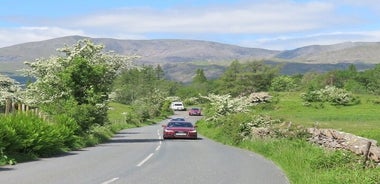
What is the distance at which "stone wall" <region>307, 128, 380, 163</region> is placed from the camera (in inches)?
664

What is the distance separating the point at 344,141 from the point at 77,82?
1669cm

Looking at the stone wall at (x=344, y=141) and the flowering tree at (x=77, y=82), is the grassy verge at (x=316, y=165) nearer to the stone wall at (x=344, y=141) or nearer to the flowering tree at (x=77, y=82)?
the stone wall at (x=344, y=141)

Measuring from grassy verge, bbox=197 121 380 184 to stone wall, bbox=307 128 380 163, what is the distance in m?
0.74

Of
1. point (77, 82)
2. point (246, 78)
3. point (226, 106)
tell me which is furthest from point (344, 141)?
point (246, 78)

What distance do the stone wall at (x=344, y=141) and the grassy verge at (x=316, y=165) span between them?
0.74 meters

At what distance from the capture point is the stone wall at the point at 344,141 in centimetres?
1686

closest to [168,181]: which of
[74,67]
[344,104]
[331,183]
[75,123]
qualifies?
[331,183]

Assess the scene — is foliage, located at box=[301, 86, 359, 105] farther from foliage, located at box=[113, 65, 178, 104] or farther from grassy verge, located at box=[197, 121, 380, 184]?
grassy verge, located at box=[197, 121, 380, 184]

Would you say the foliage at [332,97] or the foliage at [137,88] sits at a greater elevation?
the foliage at [332,97]

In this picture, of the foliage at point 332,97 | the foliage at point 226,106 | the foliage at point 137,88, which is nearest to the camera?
the foliage at point 226,106

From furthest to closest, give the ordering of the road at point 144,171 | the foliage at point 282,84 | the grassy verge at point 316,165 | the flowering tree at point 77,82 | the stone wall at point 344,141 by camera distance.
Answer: the foliage at point 282,84
the flowering tree at point 77,82
the stone wall at point 344,141
the road at point 144,171
the grassy verge at point 316,165

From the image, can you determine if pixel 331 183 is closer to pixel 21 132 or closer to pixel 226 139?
pixel 21 132

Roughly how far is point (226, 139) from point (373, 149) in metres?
17.6

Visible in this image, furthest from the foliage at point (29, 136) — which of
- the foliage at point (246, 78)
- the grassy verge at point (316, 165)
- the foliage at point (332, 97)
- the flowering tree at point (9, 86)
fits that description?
the foliage at point (246, 78)
